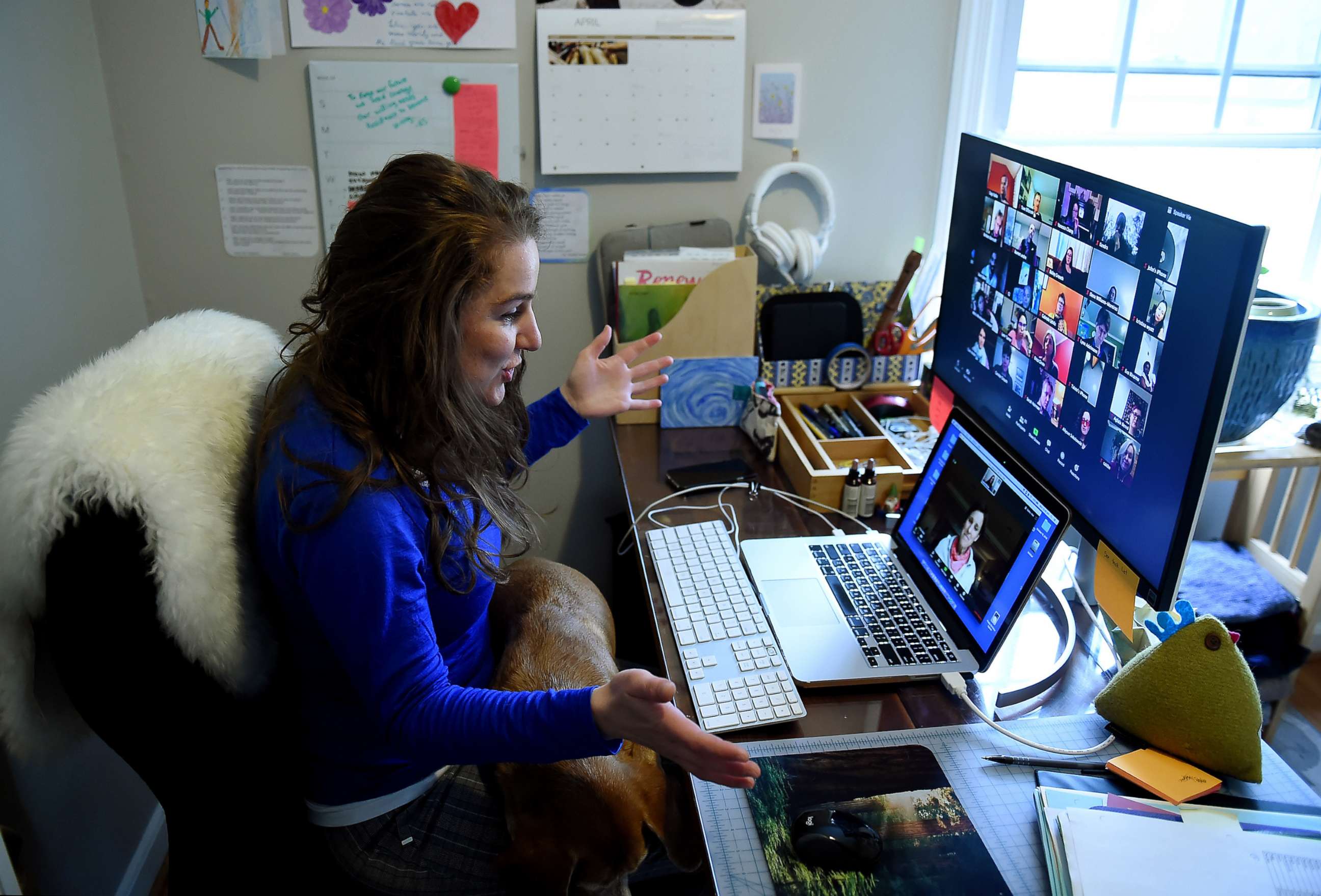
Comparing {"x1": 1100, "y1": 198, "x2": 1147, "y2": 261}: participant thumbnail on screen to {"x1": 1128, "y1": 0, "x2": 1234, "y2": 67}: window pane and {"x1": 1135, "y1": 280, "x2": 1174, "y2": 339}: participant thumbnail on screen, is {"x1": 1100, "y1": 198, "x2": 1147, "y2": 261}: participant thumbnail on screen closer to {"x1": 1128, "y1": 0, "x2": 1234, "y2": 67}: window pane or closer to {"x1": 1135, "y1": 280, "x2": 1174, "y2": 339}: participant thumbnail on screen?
{"x1": 1135, "y1": 280, "x2": 1174, "y2": 339}: participant thumbnail on screen

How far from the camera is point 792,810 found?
946mm

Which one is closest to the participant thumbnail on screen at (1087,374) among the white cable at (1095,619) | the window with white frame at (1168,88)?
the white cable at (1095,619)

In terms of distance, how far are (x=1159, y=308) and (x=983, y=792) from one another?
555 mm

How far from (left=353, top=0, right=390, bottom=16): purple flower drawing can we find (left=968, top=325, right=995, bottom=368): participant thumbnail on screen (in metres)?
1.30

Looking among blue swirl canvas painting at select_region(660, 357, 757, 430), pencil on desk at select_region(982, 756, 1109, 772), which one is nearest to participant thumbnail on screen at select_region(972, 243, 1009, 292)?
blue swirl canvas painting at select_region(660, 357, 757, 430)

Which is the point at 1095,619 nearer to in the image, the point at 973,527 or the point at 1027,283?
the point at 973,527

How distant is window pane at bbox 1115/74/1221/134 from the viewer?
2.02 meters

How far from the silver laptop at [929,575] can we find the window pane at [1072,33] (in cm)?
114

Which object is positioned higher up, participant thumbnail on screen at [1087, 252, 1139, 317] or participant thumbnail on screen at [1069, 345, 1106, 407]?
participant thumbnail on screen at [1087, 252, 1139, 317]

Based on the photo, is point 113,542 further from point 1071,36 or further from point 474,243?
point 1071,36

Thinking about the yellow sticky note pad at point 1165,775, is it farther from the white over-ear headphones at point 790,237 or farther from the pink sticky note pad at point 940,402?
the white over-ear headphones at point 790,237

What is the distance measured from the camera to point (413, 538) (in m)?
1.01

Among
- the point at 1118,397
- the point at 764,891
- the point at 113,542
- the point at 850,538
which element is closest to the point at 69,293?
the point at 113,542

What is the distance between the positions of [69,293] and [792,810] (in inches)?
60.4
